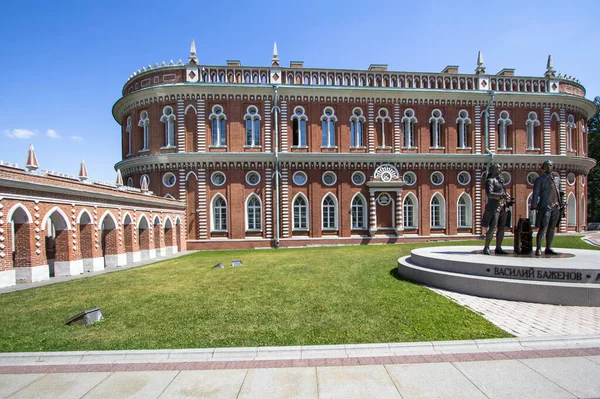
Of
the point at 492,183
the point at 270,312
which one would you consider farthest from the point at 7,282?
the point at 492,183

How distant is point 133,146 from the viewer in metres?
32.3

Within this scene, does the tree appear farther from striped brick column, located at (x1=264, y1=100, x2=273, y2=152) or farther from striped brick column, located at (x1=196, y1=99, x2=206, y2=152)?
striped brick column, located at (x1=196, y1=99, x2=206, y2=152)

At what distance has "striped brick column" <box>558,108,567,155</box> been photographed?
34000 mm

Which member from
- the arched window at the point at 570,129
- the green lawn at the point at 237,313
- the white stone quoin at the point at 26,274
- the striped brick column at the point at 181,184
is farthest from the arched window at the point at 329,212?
the arched window at the point at 570,129

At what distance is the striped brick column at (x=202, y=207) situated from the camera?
30250 millimetres

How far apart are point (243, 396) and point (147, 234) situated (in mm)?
22372

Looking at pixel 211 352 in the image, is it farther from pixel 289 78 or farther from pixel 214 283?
pixel 289 78

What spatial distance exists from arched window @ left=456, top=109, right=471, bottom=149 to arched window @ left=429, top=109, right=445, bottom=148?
5.99 ft

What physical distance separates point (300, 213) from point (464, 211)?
54.8ft

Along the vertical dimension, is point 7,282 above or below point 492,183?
below

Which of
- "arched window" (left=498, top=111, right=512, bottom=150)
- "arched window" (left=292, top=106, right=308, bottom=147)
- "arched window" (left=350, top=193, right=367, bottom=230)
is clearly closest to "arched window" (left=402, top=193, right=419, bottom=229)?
"arched window" (left=350, top=193, right=367, bottom=230)

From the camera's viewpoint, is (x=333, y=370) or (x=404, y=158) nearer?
(x=333, y=370)

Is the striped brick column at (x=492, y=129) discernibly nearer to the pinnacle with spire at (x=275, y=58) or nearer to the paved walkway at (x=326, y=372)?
the pinnacle with spire at (x=275, y=58)

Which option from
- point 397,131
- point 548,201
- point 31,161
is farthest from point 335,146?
point 31,161
